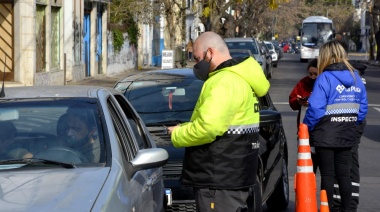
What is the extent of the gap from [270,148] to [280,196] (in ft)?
2.53

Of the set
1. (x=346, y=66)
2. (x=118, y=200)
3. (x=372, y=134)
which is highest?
(x=346, y=66)

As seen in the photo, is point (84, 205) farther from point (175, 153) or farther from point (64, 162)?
point (175, 153)

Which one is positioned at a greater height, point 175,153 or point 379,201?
point 175,153

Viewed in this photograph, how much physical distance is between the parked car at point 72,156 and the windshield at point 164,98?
2725 mm

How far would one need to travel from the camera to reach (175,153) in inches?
328

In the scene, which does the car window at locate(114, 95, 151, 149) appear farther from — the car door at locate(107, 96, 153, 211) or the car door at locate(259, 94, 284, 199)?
the car door at locate(259, 94, 284, 199)

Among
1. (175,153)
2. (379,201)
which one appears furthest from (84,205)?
(379,201)

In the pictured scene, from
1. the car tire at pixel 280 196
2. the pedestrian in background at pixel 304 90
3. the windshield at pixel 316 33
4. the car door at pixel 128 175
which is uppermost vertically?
the windshield at pixel 316 33

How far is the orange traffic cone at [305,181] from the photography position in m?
7.48

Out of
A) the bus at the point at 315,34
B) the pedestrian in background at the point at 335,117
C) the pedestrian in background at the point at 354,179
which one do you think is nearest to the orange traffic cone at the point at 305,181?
the pedestrian in background at the point at 335,117

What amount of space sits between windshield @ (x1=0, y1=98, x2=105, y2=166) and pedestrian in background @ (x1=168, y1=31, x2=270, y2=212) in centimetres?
61

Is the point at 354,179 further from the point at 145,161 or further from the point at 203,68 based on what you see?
the point at 145,161

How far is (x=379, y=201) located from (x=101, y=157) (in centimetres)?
559

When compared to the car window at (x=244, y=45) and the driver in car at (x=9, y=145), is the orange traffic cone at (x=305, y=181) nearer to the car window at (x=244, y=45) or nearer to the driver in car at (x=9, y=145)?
the driver in car at (x=9, y=145)
